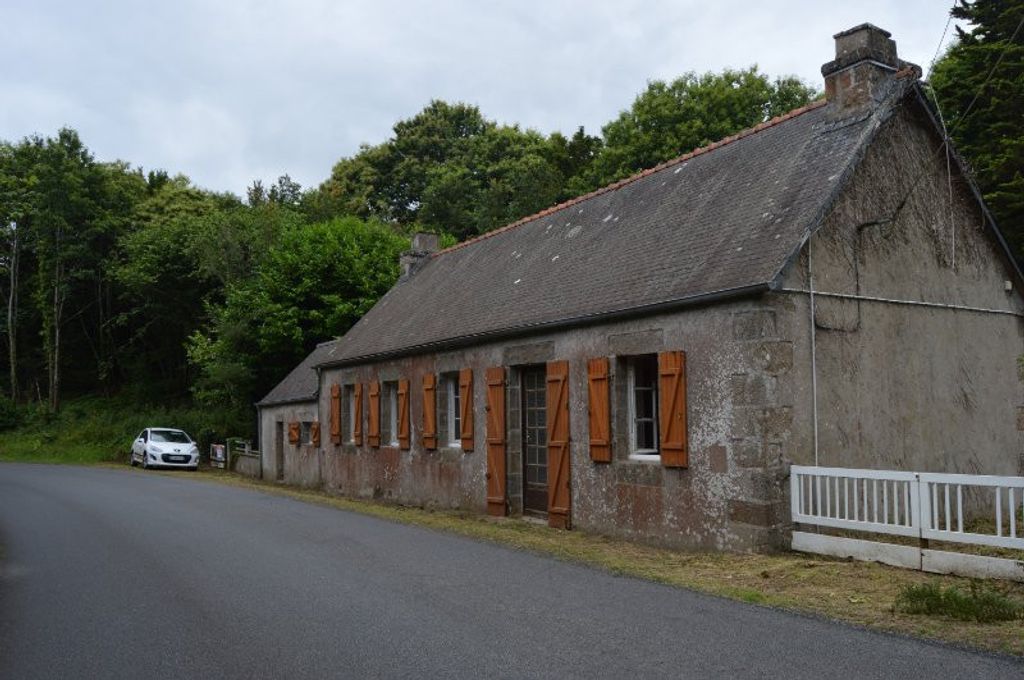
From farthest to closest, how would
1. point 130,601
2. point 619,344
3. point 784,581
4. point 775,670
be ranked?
point 619,344 → point 784,581 → point 130,601 → point 775,670

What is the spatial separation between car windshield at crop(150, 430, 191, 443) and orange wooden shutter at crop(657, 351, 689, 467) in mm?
23473

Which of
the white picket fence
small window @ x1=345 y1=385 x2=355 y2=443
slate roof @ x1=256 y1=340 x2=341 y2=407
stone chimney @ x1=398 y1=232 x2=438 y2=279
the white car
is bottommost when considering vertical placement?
the white car

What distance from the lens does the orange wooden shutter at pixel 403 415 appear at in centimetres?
1753

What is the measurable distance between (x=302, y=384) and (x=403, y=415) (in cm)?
867

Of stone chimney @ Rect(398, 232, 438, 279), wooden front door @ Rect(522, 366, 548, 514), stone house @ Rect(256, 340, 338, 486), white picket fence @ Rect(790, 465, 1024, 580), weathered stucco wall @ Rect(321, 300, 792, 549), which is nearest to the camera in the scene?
white picket fence @ Rect(790, 465, 1024, 580)

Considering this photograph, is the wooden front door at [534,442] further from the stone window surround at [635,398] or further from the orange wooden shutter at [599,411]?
the stone window surround at [635,398]

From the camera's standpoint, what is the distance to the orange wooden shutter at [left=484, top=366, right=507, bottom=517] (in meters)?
14.3

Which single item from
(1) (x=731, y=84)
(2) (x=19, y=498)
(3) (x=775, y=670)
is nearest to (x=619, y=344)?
(3) (x=775, y=670)

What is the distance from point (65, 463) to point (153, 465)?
599 centimetres

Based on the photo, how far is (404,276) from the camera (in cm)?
2388

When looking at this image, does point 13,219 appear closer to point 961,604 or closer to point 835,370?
point 835,370

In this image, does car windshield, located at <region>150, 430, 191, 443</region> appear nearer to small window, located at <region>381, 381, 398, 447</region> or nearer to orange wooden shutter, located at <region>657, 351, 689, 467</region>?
small window, located at <region>381, 381, 398, 447</region>

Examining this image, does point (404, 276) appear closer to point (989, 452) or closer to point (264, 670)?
point (989, 452)

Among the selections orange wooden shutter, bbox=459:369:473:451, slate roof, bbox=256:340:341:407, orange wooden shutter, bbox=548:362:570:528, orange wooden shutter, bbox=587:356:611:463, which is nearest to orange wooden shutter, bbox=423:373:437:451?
orange wooden shutter, bbox=459:369:473:451
